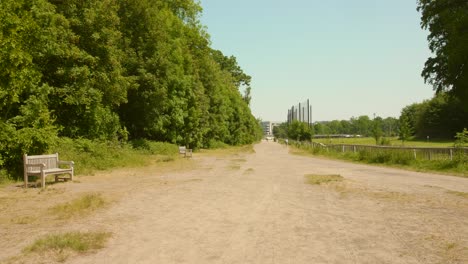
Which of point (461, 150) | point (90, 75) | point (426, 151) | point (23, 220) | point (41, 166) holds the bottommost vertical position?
point (23, 220)

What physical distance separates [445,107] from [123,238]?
315ft

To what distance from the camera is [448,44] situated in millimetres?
36844

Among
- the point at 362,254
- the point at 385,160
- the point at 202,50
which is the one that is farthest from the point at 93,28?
the point at 202,50

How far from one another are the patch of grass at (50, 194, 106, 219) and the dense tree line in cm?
551

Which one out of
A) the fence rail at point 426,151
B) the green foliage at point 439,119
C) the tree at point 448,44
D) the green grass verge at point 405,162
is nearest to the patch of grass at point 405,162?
the green grass verge at point 405,162

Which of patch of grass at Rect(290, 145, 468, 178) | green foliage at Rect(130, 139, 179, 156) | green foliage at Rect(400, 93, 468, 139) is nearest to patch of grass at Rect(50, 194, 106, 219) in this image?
patch of grass at Rect(290, 145, 468, 178)

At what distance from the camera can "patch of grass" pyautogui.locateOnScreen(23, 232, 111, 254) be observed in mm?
6145

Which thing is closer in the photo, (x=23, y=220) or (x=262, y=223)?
(x=262, y=223)

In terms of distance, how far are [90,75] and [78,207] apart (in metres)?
14.7

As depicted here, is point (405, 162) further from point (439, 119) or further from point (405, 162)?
point (439, 119)

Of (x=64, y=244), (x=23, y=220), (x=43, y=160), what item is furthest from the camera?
(x=43, y=160)

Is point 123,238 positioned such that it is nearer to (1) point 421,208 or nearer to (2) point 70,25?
(1) point 421,208

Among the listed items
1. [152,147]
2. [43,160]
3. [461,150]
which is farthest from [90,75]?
[461,150]

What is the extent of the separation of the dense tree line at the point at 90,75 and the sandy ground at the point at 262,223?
405 centimetres
